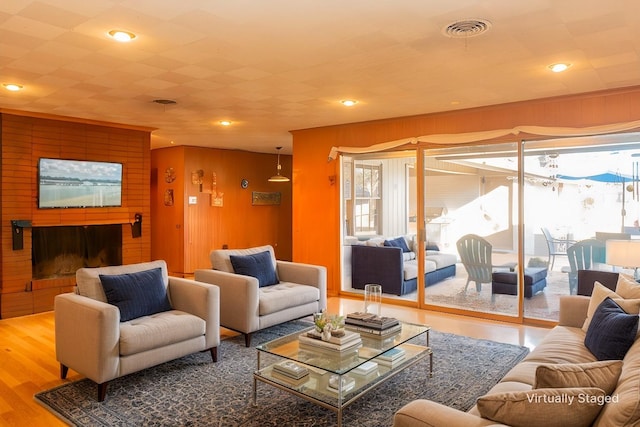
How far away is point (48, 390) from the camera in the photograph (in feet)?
10.5

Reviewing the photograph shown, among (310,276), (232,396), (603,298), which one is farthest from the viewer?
(310,276)

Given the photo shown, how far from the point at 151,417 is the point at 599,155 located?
192 inches

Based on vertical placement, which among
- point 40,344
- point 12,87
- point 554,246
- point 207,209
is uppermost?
point 12,87

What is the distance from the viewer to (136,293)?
11.6 ft

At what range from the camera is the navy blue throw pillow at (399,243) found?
20.6ft

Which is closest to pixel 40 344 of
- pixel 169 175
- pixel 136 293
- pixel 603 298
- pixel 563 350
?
pixel 136 293

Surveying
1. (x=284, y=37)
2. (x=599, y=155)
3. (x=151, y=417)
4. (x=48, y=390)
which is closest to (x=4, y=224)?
(x=48, y=390)

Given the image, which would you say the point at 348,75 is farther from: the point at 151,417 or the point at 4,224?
the point at 4,224

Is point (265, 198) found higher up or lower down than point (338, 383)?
higher up

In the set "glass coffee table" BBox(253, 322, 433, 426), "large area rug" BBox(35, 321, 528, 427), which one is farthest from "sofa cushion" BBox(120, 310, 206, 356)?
"glass coffee table" BBox(253, 322, 433, 426)

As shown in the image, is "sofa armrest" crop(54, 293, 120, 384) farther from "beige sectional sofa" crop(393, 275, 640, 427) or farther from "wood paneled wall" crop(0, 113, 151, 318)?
"wood paneled wall" crop(0, 113, 151, 318)

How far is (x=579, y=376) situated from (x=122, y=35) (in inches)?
125

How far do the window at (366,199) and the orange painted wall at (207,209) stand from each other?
3.61 metres

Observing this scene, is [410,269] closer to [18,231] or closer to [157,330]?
[157,330]
